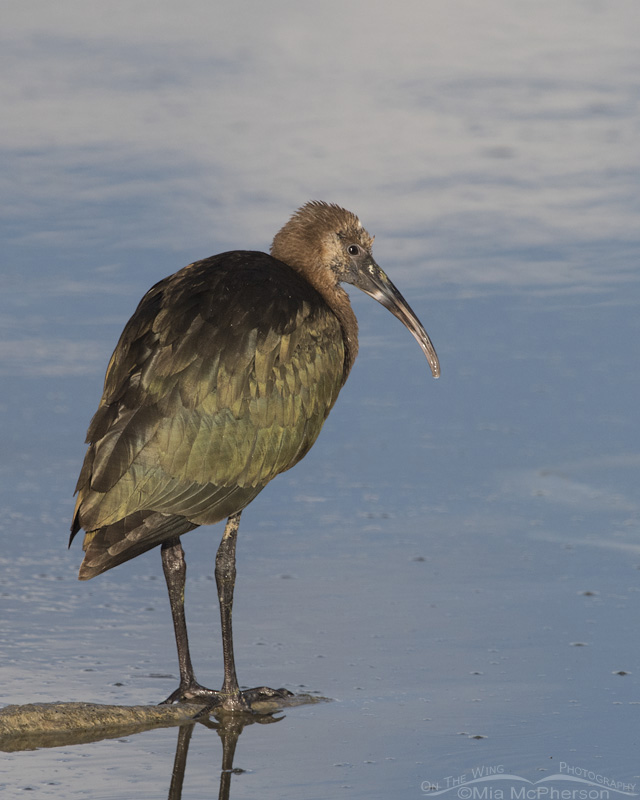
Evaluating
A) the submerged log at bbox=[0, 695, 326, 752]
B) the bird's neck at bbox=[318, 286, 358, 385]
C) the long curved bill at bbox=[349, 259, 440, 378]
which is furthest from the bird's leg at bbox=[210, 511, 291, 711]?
the long curved bill at bbox=[349, 259, 440, 378]

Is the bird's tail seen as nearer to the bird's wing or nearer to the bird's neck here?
the bird's wing

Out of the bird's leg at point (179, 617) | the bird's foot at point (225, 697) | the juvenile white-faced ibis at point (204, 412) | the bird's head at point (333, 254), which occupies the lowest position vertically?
the bird's foot at point (225, 697)

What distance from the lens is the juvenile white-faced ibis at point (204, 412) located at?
773 cm

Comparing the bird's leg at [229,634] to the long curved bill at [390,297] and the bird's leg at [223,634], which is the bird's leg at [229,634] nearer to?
the bird's leg at [223,634]

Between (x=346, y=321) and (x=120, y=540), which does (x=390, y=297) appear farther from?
(x=120, y=540)

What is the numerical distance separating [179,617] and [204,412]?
1.30m

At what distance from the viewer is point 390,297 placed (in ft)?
32.3

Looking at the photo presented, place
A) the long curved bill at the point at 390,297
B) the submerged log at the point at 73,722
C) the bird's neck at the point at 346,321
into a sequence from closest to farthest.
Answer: the submerged log at the point at 73,722 → the bird's neck at the point at 346,321 → the long curved bill at the point at 390,297

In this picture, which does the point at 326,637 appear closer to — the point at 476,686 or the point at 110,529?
the point at 476,686

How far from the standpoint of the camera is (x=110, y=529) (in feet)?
25.0

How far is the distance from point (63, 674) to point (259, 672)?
119cm

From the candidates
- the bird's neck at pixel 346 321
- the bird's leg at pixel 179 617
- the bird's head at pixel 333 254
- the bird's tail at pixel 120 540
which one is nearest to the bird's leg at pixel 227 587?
the bird's leg at pixel 179 617

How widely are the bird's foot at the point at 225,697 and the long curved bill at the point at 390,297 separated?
107 inches

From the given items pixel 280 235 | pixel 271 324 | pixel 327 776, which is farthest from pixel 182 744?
pixel 280 235
